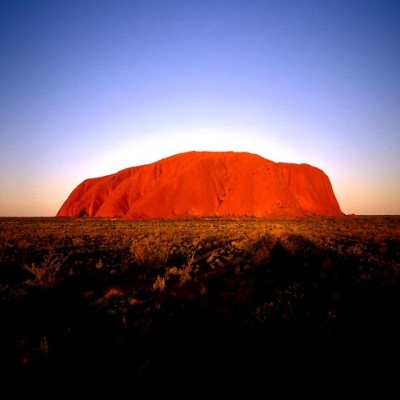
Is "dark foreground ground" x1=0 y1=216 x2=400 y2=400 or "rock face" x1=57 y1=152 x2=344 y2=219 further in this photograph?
"rock face" x1=57 y1=152 x2=344 y2=219

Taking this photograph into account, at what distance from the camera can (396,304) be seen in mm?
4625

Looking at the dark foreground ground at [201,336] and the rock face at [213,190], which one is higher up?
the rock face at [213,190]

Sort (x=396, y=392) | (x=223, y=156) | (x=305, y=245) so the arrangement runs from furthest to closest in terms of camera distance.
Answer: (x=223, y=156)
(x=305, y=245)
(x=396, y=392)

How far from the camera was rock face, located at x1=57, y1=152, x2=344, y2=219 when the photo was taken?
169 ft

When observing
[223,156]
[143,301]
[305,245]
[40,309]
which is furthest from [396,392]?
[223,156]

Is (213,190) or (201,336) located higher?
(213,190)

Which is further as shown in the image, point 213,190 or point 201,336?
point 213,190

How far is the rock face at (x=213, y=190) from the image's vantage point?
51.5 m

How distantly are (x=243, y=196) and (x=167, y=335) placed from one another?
50.0 metres

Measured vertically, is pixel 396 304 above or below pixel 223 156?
below

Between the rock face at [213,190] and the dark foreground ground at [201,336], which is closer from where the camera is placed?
the dark foreground ground at [201,336]

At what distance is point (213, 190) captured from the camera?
5603 cm

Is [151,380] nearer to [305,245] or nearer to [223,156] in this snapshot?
[305,245]

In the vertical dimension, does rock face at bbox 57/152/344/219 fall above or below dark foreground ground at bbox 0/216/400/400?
above
